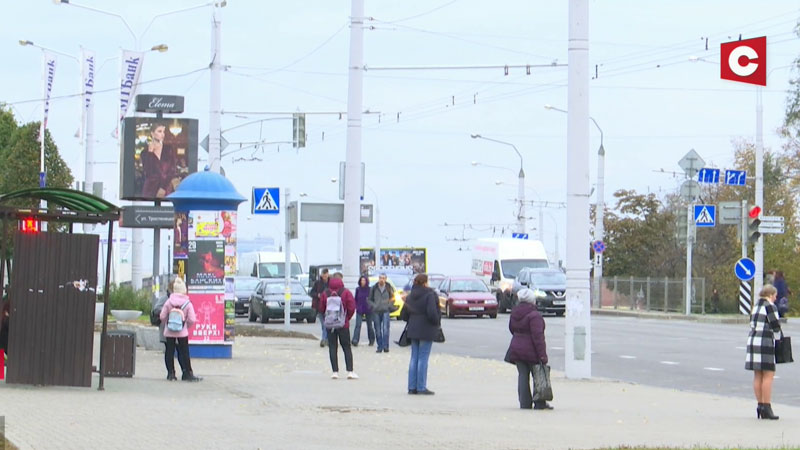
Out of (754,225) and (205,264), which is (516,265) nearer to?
(754,225)

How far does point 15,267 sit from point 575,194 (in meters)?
8.56

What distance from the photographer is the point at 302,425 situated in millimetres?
14406

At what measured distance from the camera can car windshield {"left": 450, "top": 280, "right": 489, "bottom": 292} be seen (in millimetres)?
50844

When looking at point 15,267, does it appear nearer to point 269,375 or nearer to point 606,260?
point 269,375

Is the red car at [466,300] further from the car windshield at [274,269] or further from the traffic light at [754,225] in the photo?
the car windshield at [274,269]

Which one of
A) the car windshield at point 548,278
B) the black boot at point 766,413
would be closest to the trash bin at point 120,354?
the black boot at point 766,413

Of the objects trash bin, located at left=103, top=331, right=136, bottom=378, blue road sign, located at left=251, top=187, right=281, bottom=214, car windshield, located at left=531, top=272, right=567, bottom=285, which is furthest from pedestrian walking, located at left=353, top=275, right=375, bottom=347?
car windshield, located at left=531, top=272, right=567, bottom=285

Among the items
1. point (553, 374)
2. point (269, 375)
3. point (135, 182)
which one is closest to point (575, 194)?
point (553, 374)

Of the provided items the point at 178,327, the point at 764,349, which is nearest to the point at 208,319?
the point at 178,327

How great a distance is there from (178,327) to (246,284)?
109ft

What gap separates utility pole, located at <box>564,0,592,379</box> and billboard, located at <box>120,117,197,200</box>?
1877cm

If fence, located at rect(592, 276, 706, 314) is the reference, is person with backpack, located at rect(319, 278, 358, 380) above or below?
below

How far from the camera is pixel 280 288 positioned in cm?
4750

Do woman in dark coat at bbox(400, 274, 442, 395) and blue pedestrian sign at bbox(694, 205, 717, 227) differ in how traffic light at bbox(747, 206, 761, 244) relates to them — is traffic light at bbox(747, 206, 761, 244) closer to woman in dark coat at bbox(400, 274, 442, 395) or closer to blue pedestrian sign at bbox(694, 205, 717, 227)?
blue pedestrian sign at bbox(694, 205, 717, 227)
